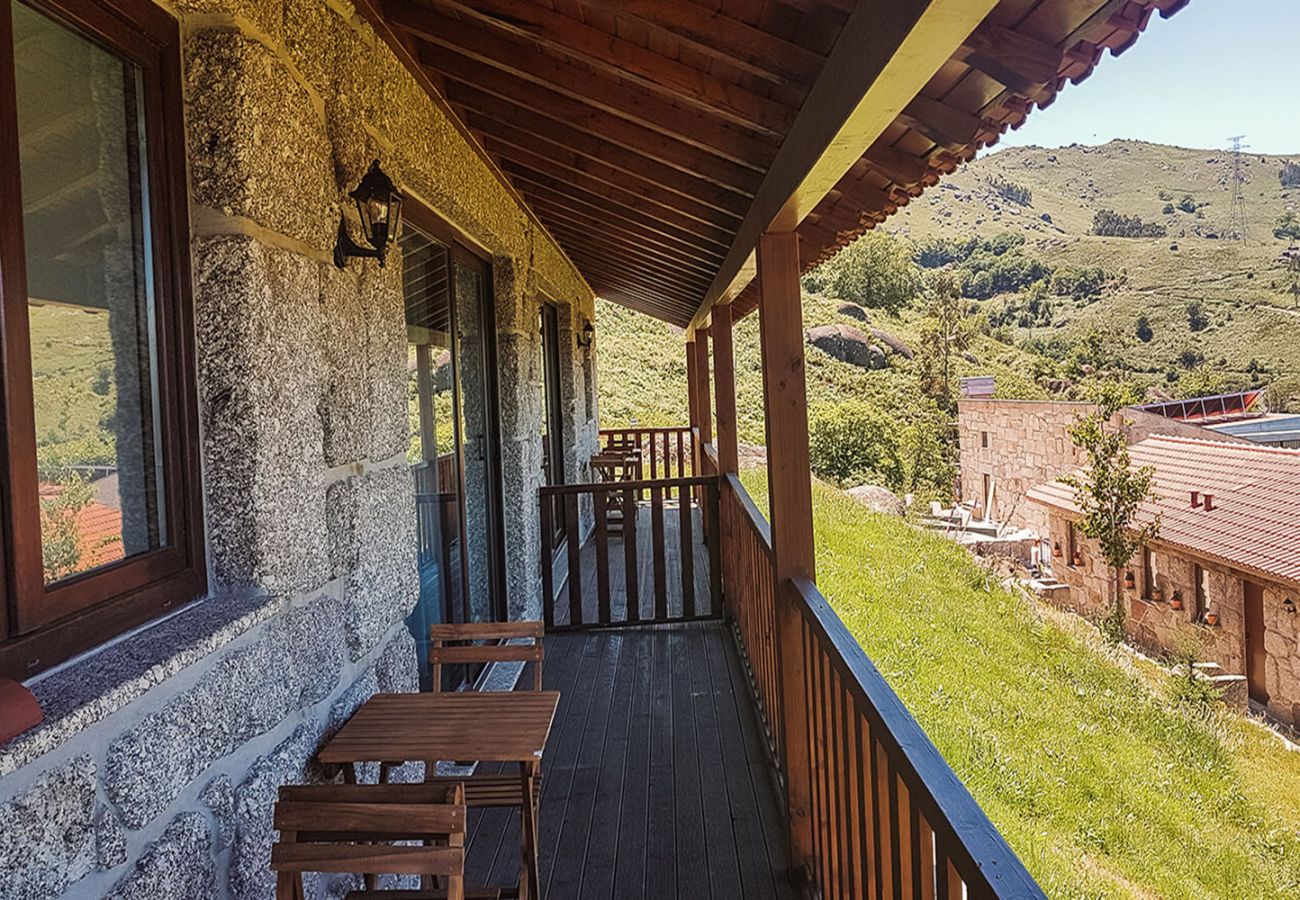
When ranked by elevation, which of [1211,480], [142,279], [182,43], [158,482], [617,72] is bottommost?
[1211,480]

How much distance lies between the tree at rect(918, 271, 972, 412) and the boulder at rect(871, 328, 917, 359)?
52 centimetres

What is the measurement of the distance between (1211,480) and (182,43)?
19218 mm

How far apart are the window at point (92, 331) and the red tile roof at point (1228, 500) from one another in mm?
14590

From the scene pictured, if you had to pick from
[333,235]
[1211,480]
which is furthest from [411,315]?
[1211,480]

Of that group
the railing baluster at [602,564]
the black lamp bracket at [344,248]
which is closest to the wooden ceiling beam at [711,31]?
the black lamp bracket at [344,248]

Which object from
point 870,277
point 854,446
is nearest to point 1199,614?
point 854,446

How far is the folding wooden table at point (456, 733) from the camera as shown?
5.85 feet

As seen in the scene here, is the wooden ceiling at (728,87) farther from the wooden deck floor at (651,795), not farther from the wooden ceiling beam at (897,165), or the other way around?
the wooden deck floor at (651,795)

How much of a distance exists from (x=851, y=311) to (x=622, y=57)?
35.8 meters

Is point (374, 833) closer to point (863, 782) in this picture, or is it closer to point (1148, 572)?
point (863, 782)

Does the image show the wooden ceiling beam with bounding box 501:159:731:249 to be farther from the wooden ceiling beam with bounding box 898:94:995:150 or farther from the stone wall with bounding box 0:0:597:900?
the wooden ceiling beam with bounding box 898:94:995:150

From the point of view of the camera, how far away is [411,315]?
10.3 ft

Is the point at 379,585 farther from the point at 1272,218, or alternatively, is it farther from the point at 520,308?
the point at 1272,218

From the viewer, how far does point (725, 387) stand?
5.03m
